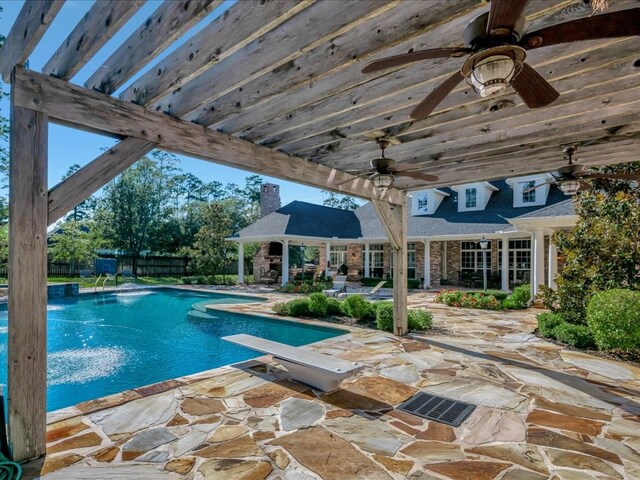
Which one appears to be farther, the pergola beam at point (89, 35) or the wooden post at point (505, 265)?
the wooden post at point (505, 265)

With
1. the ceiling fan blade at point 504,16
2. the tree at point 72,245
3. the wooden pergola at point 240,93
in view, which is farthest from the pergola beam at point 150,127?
the tree at point 72,245

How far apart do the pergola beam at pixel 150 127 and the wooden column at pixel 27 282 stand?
17cm

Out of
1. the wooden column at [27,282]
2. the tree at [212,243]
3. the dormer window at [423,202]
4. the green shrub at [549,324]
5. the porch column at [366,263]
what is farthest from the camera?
the tree at [212,243]

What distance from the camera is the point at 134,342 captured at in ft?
25.9

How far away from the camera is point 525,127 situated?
158 inches

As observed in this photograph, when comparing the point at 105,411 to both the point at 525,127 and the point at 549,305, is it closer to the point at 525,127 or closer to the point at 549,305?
the point at 525,127

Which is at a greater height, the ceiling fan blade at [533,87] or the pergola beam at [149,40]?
the pergola beam at [149,40]

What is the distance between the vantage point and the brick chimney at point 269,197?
77.4ft

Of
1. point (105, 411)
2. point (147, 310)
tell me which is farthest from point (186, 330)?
point (105, 411)

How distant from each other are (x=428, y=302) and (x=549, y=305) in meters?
5.03

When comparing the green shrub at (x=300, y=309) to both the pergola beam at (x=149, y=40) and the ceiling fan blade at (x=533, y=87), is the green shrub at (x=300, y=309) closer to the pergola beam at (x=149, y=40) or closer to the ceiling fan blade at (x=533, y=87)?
the pergola beam at (x=149, y=40)

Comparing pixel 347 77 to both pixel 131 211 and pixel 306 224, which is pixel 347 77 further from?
pixel 131 211

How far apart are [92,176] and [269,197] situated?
20.8 metres

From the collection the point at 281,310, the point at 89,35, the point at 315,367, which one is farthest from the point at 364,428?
the point at 281,310
